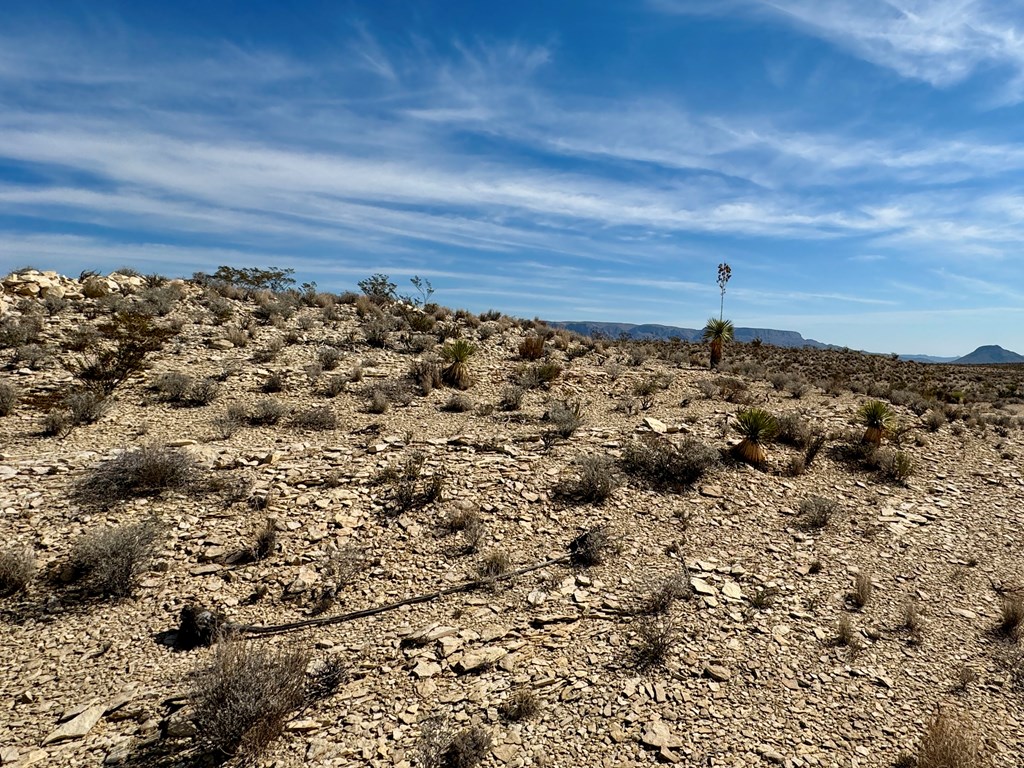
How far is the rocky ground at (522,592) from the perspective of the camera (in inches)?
179

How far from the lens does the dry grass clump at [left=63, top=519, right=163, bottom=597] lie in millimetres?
5762

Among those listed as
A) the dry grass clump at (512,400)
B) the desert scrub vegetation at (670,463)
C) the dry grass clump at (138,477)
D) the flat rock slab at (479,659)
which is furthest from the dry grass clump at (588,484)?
the dry grass clump at (138,477)

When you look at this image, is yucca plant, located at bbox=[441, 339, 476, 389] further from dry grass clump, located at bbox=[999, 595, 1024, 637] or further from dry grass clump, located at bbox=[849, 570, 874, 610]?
dry grass clump, located at bbox=[999, 595, 1024, 637]

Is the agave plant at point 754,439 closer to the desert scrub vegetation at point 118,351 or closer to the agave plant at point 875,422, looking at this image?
the agave plant at point 875,422

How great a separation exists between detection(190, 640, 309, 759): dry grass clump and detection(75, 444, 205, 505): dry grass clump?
3720 millimetres

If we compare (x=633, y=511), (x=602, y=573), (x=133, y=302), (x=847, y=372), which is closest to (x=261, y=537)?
(x=602, y=573)

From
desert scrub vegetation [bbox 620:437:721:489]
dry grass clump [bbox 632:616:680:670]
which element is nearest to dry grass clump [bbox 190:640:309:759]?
dry grass clump [bbox 632:616:680:670]

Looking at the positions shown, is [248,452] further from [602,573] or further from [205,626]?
[602,573]

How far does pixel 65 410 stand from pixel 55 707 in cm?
749

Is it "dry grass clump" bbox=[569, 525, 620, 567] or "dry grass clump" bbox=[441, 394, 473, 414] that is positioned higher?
"dry grass clump" bbox=[441, 394, 473, 414]

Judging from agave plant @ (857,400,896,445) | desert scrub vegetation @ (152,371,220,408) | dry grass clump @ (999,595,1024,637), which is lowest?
dry grass clump @ (999,595,1024,637)

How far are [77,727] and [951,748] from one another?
732 cm

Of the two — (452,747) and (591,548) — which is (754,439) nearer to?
(591,548)

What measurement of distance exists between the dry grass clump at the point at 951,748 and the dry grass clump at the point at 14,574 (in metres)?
8.95
